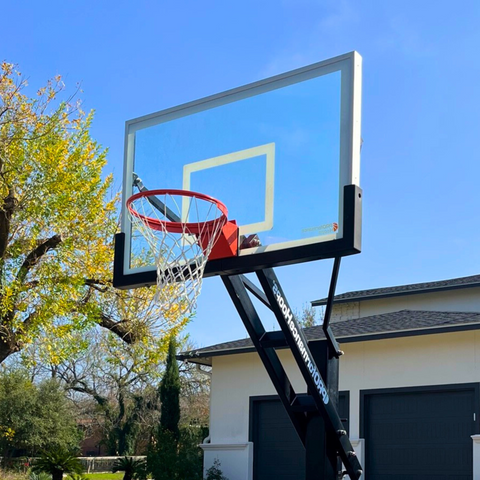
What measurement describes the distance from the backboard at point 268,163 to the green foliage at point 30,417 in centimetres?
2574

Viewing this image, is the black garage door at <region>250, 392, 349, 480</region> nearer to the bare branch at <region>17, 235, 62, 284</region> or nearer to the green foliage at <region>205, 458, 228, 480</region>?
the green foliage at <region>205, 458, 228, 480</region>

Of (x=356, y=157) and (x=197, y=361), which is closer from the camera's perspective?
(x=356, y=157)

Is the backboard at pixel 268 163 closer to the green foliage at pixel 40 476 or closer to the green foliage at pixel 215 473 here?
the green foliage at pixel 215 473

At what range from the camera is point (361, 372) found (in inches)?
661

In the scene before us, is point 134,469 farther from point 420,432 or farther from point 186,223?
point 186,223

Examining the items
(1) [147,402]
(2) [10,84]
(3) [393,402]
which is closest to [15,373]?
(1) [147,402]

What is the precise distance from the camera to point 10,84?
17.5m

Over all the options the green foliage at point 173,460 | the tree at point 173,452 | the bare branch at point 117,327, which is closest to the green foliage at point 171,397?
the tree at point 173,452

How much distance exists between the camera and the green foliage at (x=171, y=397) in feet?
79.1

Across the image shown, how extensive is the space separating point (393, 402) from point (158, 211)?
942cm

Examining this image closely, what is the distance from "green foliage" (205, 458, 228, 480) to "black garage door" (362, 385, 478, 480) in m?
3.77

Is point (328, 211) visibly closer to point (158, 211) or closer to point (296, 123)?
point (296, 123)

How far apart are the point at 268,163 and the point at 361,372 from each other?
9.60 meters

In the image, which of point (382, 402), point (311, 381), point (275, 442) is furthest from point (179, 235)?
point (275, 442)
